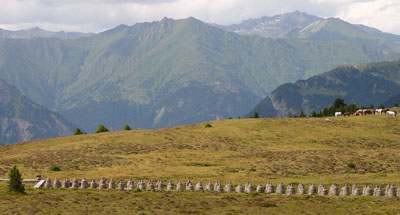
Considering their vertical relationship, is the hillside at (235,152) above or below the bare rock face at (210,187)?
above

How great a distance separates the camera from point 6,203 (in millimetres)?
73688

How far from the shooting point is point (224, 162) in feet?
402

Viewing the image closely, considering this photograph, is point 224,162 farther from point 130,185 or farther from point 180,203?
point 180,203

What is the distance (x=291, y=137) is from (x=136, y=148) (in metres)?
39.9

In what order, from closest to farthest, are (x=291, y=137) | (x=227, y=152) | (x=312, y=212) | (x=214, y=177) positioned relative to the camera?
(x=312, y=212), (x=214, y=177), (x=227, y=152), (x=291, y=137)

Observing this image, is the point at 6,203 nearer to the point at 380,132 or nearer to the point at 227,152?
the point at 227,152

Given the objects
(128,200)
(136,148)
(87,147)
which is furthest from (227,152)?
(128,200)

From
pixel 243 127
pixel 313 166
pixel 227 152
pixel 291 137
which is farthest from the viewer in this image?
pixel 243 127

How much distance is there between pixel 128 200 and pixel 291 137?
84837mm

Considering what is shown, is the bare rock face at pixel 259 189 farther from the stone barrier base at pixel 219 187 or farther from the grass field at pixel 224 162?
the grass field at pixel 224 162

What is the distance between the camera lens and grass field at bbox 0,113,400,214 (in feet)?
247

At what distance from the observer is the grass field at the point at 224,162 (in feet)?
247

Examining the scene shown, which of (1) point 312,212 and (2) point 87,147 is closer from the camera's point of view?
(1) point 312,212

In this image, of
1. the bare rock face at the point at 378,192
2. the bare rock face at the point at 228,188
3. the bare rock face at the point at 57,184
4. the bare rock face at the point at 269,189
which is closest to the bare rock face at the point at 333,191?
the bare rock face at the point at 378,192
